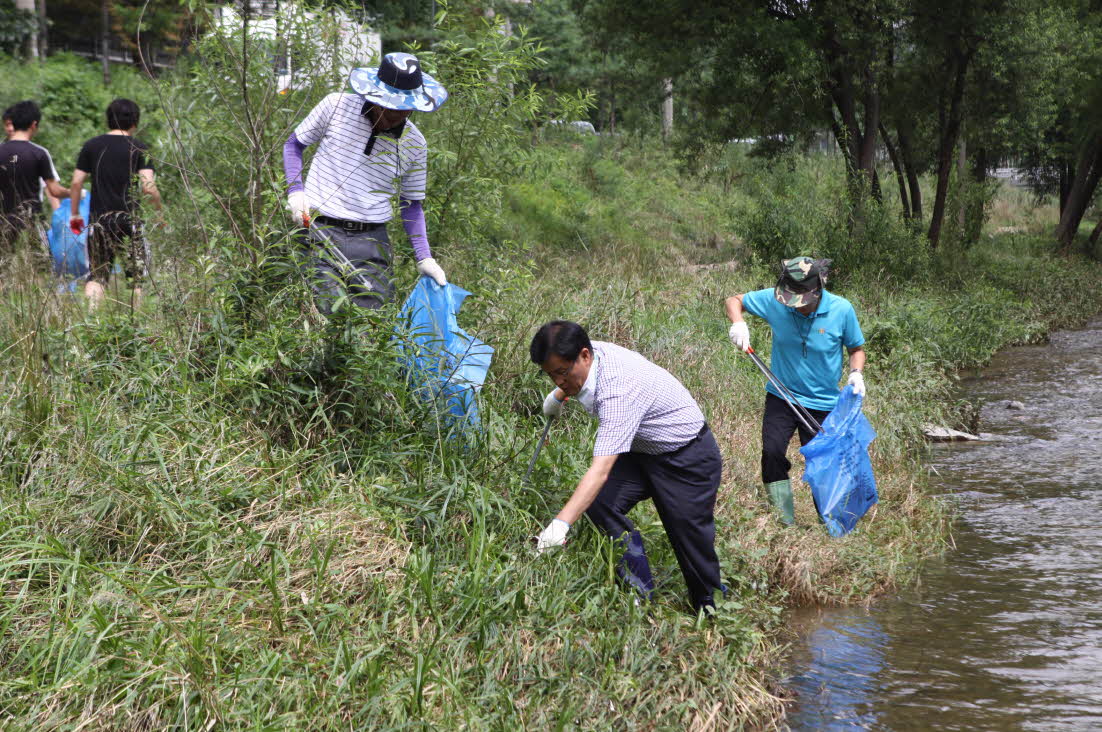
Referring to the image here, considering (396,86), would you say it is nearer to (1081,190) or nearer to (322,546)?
(322,546)

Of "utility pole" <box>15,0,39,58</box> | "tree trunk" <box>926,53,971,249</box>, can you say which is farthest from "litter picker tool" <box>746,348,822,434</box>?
"utility pole" <box>15,0,39,58</box>

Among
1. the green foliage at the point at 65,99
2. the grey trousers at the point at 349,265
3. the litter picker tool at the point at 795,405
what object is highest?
the grey trousers at the point at 349,265

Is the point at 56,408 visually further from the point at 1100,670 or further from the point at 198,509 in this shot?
the point at 1100,670

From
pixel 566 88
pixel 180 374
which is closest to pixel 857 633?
pixel 180 374

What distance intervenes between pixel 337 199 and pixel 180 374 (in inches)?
45.0

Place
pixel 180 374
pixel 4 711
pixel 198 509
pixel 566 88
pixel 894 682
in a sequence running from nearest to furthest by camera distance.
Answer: pixel 4 711, pixel 198 509, pixel 894 682, pixel 180 374, pixel 566 88

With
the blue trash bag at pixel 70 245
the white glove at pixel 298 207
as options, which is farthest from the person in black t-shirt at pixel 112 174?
the white glove at pixel 298 207

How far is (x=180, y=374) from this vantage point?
4539 millimetres

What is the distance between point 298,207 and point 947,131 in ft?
49.2

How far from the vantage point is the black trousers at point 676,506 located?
156 inches

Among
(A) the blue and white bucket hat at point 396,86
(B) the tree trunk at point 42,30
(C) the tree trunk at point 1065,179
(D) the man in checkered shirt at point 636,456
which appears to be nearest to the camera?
(D) the man in checkered shirt at point 636,456

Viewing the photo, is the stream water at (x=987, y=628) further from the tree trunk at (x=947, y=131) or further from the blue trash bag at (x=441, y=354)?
the tree trunk at (x=947, y=131)

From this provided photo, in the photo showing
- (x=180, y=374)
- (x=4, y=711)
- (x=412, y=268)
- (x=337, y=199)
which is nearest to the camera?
(x=4, y=711)

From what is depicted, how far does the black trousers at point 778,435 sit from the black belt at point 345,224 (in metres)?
2.45
